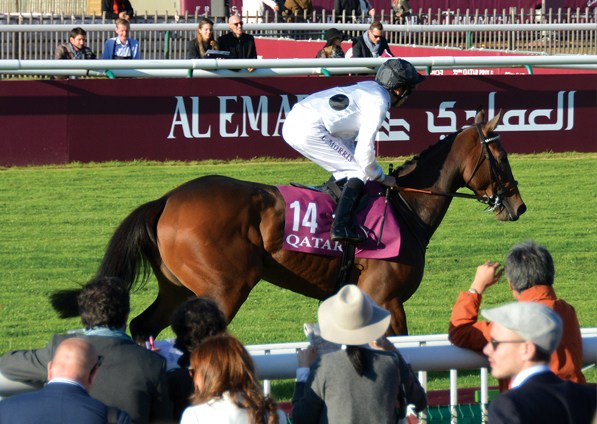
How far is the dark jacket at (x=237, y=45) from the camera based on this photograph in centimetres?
1153

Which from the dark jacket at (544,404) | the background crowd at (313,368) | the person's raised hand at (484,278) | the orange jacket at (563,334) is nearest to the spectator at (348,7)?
the person's raised hand at (484,278)

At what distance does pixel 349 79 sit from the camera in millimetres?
10680

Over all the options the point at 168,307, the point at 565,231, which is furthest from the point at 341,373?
the point at 565,231

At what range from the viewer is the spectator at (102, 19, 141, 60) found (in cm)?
1135

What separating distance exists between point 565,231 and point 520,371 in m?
7.23

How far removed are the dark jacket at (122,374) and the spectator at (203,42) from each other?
28.8 feet

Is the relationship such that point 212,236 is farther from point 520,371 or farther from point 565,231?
point 565,231

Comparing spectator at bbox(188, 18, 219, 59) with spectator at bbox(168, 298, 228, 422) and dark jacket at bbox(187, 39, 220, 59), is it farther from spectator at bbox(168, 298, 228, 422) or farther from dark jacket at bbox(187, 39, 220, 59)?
spectator at bbox(168, 298, 228, 422)

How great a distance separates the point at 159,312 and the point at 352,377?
2.48 m

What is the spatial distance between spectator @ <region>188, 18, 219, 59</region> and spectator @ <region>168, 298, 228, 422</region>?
859 cm

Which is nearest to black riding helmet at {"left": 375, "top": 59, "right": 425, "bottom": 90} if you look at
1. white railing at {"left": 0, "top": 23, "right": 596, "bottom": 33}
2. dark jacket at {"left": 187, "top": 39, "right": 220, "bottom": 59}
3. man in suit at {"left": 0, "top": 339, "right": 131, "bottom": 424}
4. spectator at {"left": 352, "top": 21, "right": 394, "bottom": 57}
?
man in suit at {"left": 0, "top": 339, "right": 131, "bottom": 424}

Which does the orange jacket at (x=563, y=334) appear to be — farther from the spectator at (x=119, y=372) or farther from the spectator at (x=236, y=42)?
the spectator at (x=236, y=42)

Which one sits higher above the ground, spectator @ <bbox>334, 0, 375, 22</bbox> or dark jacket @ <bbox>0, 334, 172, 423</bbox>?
spectator @ <bbox>334, 0, 375, 22</bbox>

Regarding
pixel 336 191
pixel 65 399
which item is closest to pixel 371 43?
pixel 336 191
